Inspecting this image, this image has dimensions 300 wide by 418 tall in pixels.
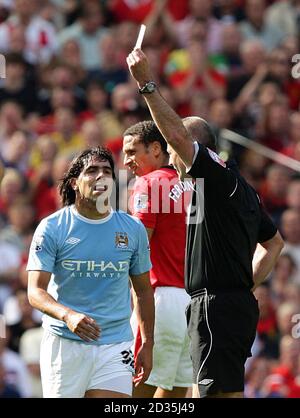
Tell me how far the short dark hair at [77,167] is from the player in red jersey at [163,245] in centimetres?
70

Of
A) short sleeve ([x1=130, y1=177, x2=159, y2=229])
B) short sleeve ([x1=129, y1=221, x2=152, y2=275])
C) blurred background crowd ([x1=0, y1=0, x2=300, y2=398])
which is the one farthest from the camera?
blurred background crowd ([x1=0, y1=0, x2=300, y2=398])

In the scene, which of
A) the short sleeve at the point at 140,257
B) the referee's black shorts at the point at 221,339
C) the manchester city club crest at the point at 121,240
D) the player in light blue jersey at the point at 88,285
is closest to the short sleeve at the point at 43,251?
the player in light blue jersey at the point at 88,285

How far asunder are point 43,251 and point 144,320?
84cm

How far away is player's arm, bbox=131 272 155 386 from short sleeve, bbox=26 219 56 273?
0.61 metres

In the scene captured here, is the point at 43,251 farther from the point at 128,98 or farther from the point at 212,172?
the point at 128,98

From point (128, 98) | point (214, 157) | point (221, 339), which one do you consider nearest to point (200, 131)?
point (214, 157)

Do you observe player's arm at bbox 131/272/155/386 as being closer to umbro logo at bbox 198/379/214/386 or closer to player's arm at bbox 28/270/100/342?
umbro logo at bbox 198/379/214/386

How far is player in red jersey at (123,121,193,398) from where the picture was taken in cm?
816

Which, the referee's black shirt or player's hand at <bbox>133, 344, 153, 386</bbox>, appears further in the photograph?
player's hand at <bbox>133, 344, 153, 386</bbox>

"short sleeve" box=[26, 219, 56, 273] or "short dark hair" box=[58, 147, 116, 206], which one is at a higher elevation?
"short dark hair" box=[58, 147, 116, 206]

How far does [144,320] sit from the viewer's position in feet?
24.6

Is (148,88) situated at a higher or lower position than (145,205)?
higher

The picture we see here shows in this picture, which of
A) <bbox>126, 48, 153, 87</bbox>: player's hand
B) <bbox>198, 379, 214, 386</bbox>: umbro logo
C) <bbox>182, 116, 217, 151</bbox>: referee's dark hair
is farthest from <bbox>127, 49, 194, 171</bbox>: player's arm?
<bbox>198, 379, 214, 386</bbox>: umbro logo

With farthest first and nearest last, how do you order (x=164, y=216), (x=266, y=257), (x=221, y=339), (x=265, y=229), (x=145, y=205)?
(x=164, y=216), (x=145, y=205), (x=266, y=257), (x=265, y=229), (x=221, y=339)
